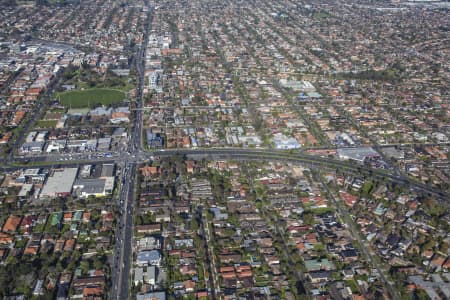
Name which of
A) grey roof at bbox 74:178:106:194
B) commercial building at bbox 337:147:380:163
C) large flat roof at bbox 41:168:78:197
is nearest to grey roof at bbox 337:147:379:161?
commercial building at bbox 337:147:380:163

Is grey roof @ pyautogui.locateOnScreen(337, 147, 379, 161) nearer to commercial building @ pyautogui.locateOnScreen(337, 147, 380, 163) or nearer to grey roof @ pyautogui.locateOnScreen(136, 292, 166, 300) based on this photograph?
commercial building @ pyautogui.locateOnScreen(337, 147, 380, 163)

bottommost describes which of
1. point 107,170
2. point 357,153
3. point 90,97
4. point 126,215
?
point 90,97

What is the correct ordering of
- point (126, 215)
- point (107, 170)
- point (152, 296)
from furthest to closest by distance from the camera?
point (107, 170) → point (126, 215) → point (152, 296)

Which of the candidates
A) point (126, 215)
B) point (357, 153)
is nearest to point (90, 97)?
point (126, 215)

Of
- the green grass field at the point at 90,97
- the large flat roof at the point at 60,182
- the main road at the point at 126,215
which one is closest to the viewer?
the main road at the point at 126,215

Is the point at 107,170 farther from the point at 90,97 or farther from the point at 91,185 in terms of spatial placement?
the point at 90,97

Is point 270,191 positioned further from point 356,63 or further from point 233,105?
point 356,63

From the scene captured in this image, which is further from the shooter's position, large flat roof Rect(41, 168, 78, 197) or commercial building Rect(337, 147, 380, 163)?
commercial building Rect(337, 147, 380, 163)

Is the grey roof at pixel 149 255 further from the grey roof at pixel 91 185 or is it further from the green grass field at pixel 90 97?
the green grass field at pixel 90 97

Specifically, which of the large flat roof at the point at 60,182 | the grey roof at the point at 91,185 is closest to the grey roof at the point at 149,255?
the grey roof at the point at 91,185

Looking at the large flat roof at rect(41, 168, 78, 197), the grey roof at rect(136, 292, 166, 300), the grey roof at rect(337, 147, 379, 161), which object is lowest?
the large flat roof at rect(41, 168, 78, 197)
